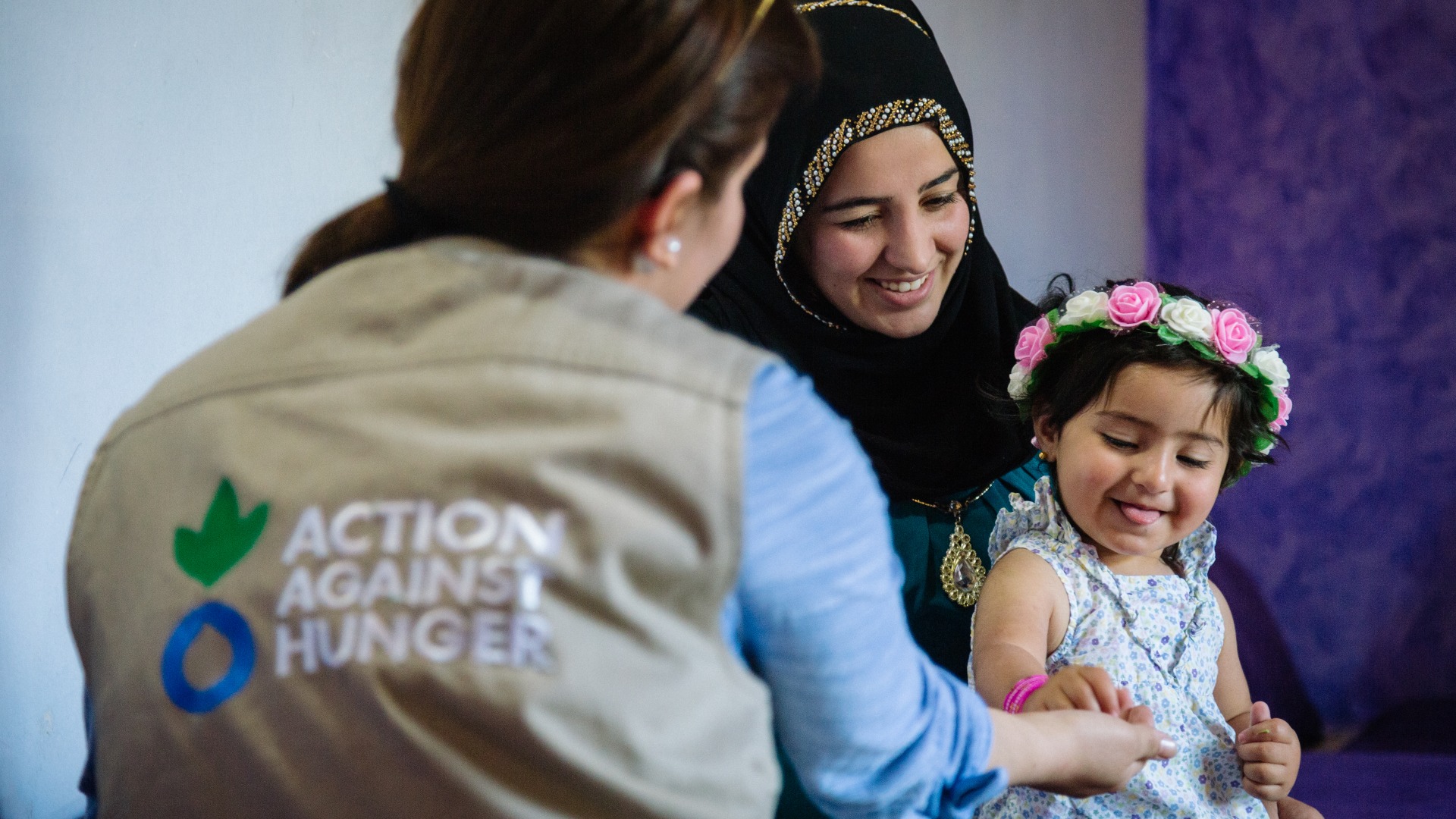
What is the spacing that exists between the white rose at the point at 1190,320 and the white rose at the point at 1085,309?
8 cm

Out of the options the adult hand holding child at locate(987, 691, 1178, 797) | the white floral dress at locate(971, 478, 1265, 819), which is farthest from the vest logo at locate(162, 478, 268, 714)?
the white floral dress at locate(971, 478, 1265, 819)

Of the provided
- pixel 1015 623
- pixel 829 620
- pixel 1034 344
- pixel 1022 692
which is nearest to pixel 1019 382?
pixel 1034 344

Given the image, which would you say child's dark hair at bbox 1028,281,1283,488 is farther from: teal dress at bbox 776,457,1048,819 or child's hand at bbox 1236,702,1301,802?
child's hand at bbox 1236,702,1301,802

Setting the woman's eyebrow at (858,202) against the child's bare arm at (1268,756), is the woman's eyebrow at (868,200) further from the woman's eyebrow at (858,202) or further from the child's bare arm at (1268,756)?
the child's bare arm at (1268,756)

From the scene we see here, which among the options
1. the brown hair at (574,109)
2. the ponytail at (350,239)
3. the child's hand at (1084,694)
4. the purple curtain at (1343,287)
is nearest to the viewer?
the brown hair at (574,109)

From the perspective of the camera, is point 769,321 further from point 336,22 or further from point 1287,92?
point 1287,92

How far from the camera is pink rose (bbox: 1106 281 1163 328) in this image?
1757 mm

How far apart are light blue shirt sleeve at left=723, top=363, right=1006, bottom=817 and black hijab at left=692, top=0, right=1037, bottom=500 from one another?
1.04 m

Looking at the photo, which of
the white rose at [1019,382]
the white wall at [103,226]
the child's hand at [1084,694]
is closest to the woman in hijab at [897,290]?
the white rose at [1019,382]

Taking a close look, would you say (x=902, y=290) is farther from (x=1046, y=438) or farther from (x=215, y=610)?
(x=215, y=610)

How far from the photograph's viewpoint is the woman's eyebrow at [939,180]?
1.92 meters

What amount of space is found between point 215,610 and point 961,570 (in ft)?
4.33

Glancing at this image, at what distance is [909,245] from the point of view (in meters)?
1.89

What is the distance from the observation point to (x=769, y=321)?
2.05 metres
